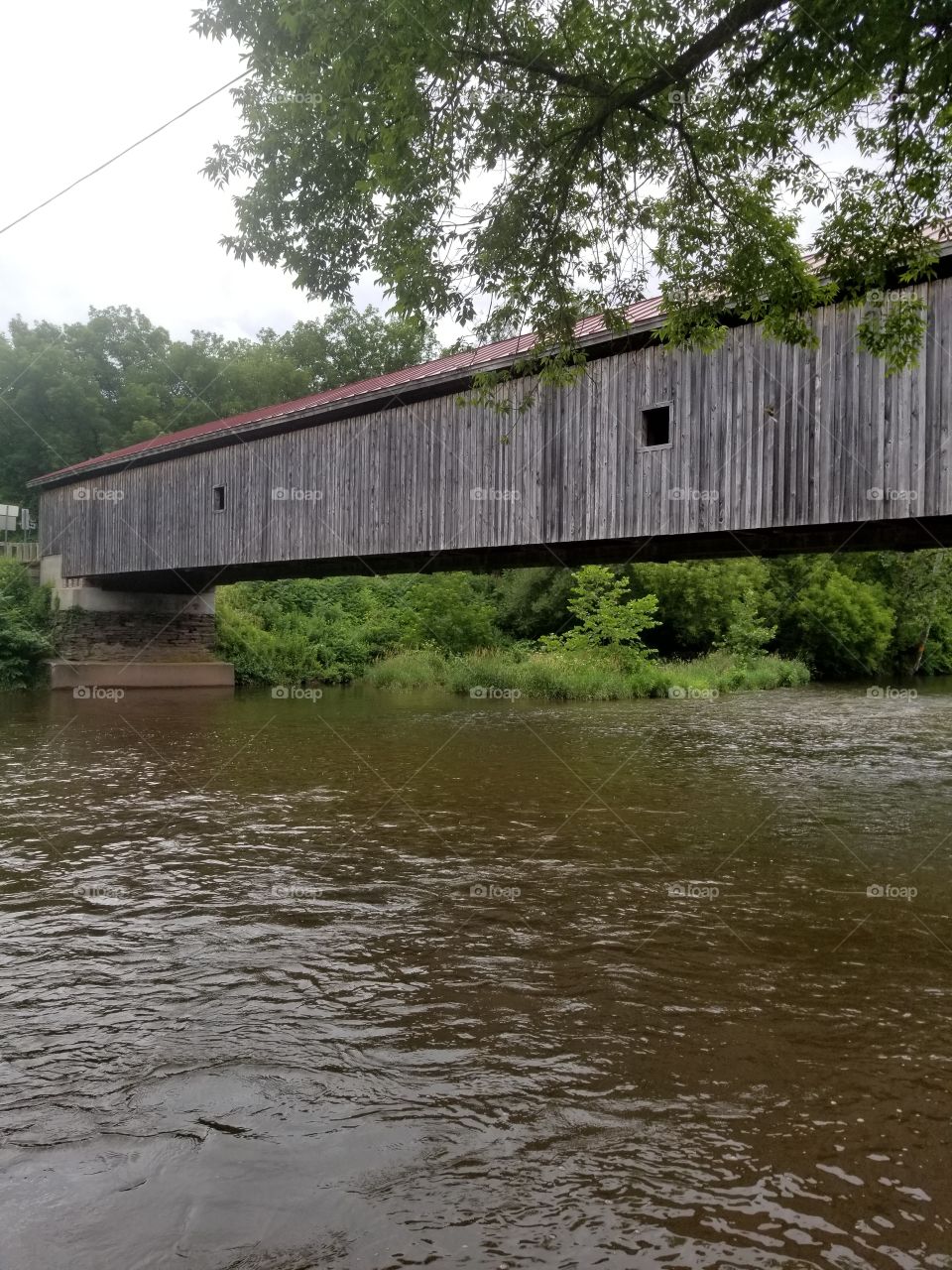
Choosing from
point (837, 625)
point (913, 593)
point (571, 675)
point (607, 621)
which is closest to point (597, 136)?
point (571, 675)

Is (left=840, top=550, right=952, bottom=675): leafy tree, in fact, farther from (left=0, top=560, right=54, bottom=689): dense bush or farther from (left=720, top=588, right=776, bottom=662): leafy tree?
(left=0, top=560, right=54, bottom=689): dense bush

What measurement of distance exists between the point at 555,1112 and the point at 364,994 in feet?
3.92

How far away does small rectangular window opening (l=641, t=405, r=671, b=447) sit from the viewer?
11.4 metres

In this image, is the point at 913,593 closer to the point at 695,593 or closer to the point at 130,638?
the point at 695,593

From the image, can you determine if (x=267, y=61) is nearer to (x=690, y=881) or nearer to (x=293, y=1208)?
(x=690, y=881)

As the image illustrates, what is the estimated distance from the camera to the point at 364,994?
3.89 metres

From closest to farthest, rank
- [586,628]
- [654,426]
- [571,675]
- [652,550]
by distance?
[654,426]
[652,550]
[571,675]
[586,628]

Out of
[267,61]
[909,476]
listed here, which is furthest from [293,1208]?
[909,476]

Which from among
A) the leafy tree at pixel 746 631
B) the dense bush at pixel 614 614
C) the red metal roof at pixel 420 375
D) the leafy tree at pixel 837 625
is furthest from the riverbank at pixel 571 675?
the red metal roof at pixel 420 375

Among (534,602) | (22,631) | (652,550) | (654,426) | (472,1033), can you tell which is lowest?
(472,1033)

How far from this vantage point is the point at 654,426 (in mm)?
11484

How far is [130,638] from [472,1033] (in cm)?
2173

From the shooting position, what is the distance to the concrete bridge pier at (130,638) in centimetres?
2230

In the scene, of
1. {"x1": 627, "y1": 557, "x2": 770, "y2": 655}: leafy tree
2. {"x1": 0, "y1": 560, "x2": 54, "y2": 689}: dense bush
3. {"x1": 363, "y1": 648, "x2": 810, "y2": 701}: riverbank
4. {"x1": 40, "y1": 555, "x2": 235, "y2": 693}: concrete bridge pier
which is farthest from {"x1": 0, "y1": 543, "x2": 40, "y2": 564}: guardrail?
{"x1": 627, "y1": 557, "x2": 770, "y2": 655}: leafy tree
